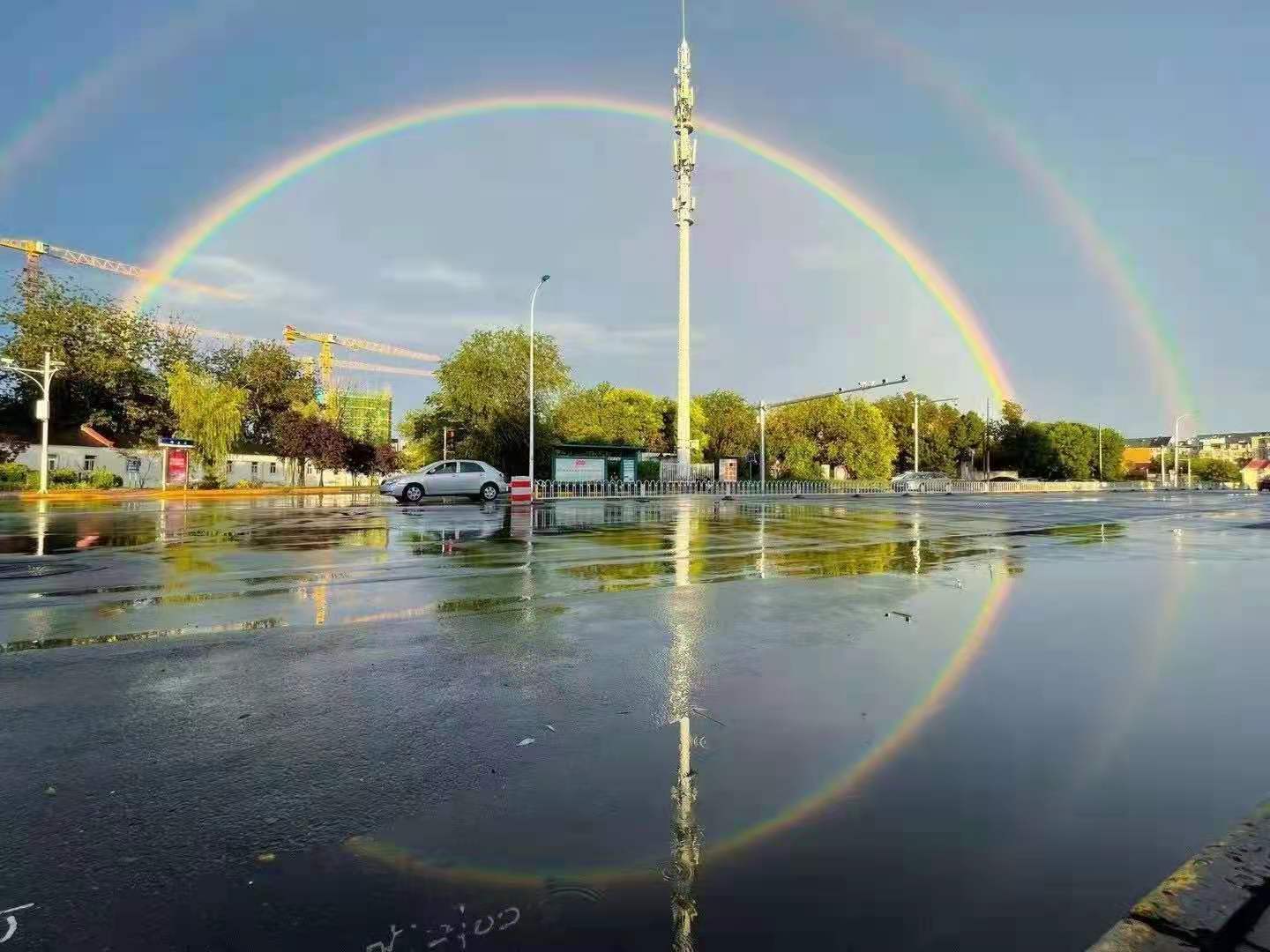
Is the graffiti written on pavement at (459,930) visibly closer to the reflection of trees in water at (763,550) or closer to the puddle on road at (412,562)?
the puddle on road at (412,562)

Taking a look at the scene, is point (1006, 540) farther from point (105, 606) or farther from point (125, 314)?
point (125, 314)

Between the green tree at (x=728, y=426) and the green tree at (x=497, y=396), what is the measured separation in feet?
85.5

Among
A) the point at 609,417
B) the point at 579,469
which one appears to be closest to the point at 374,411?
the point at 609,417

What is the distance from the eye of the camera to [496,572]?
1052 cm

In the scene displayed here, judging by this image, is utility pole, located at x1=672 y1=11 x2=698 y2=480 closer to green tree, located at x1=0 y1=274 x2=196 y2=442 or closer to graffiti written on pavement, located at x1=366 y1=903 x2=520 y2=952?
green tree, located at x1=0 y1=274 x2=196 y2=442

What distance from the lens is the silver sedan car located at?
30.9 m

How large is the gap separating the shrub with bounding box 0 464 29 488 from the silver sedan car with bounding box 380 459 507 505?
27.1m

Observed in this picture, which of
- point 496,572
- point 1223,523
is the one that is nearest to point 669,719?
point 496,572

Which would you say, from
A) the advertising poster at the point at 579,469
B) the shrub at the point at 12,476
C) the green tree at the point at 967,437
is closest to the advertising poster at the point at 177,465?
the shrub at the point at 12,476

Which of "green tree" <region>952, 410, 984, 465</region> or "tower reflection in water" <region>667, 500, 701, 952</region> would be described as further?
"green tree" <region>952, 410, 984, 465</region>

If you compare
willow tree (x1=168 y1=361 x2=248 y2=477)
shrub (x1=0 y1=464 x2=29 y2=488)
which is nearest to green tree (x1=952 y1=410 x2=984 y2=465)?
willow tree (x1=168 y1=361 x2=248 y2=477)

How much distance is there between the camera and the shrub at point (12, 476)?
42.4 metres

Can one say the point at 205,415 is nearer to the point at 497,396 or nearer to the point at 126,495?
the point at 126,495

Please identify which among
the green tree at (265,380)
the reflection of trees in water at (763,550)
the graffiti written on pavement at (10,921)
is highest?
the green tree at (265,380)
